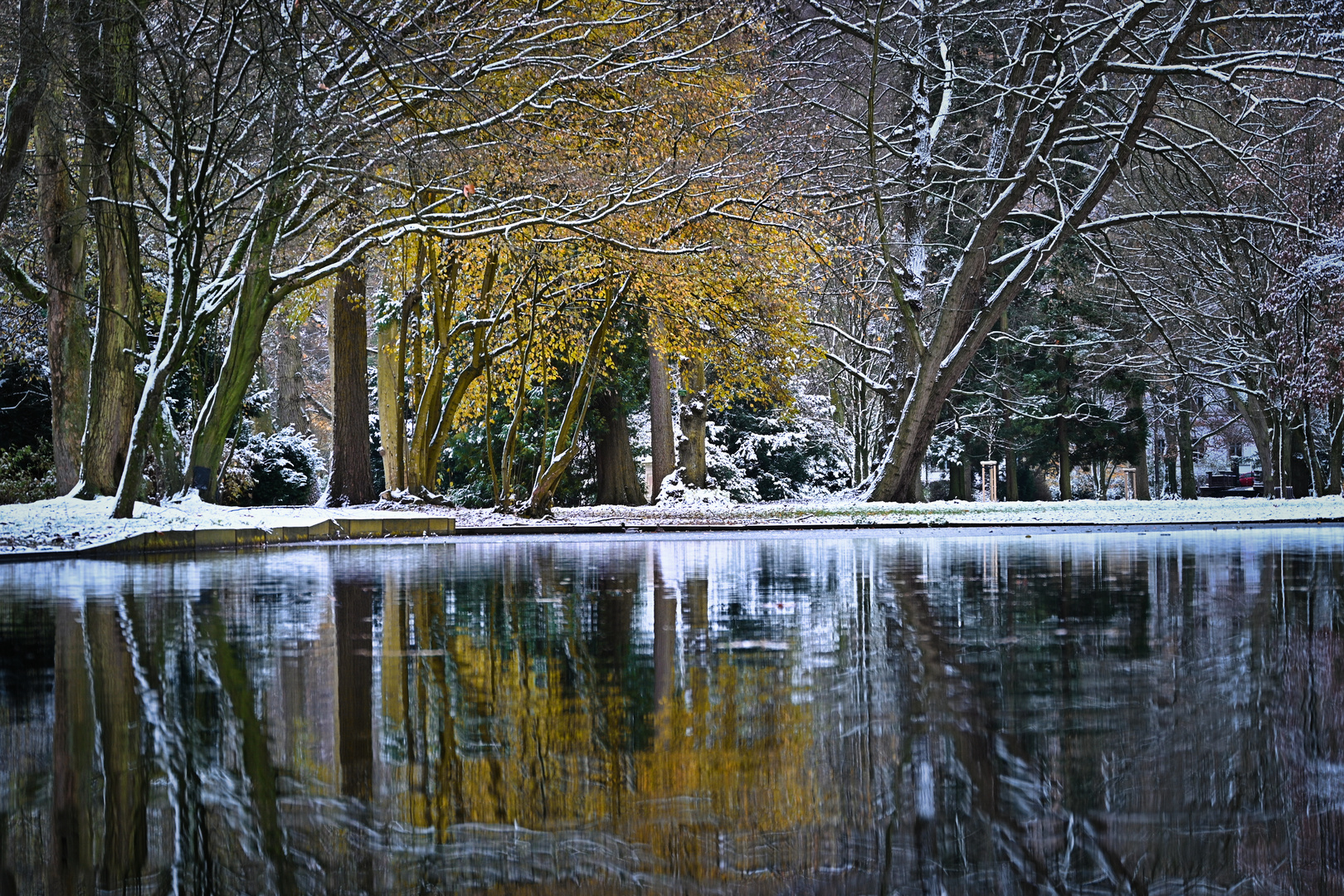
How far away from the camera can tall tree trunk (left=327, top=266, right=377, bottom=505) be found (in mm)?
29719

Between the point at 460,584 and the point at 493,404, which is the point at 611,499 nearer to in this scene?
the point at 493,404

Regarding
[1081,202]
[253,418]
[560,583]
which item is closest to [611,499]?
[253,418]

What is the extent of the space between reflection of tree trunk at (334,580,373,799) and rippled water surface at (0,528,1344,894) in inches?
1.0

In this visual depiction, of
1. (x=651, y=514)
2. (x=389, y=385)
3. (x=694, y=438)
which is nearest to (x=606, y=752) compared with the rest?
(x=651, y=514)

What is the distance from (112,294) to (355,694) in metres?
16.5

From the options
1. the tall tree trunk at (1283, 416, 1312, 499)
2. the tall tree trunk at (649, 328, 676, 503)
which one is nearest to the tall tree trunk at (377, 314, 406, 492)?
the tall tree trunk at (649, 328, 676, 503)

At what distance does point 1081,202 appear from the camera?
2662 cm

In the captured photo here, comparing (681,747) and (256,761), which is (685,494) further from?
(256,761)

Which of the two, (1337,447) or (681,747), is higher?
(1337,447)

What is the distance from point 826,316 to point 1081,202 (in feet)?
77.9

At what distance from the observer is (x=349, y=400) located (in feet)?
99.6

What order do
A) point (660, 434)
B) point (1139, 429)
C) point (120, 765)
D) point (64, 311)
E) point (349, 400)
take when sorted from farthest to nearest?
point (1139, 429), point (660, 434), point (349, 400), point (64, 311), point (120, 765)

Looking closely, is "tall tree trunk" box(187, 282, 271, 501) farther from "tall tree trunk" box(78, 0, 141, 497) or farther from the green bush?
the green bush

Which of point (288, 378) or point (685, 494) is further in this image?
point (288, 378)
